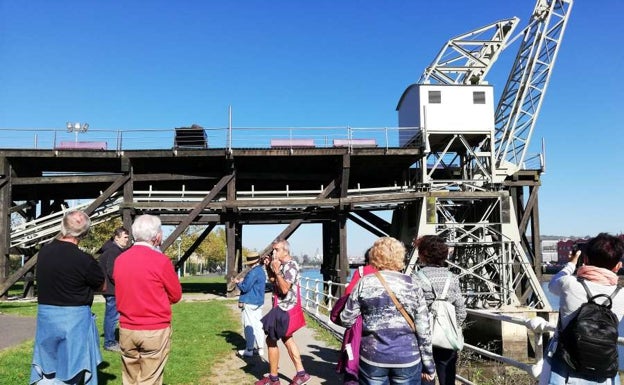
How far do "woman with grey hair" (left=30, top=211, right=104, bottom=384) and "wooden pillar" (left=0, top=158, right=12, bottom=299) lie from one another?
18.6m

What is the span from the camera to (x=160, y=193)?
70.3 feet

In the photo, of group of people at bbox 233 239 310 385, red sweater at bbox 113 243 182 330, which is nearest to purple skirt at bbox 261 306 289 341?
group of people at bbox 233 239 310 385

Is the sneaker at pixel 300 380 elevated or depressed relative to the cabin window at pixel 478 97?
depressed

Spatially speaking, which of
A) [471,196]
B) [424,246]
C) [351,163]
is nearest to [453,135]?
[471,196]

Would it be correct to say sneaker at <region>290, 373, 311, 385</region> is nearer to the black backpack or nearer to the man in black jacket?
the man in black jacket

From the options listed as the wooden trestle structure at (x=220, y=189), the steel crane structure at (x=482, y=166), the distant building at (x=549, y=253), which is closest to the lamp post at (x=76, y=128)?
the wooden trestle structure at (x=220, y=189)

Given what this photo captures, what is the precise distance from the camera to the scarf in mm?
3295

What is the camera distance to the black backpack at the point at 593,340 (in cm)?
308

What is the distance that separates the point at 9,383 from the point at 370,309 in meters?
5.12

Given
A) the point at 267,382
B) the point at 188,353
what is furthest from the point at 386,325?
the point at 188,353

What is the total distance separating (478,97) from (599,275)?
20155mm

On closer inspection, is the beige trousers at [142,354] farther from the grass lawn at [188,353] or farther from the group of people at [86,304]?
the grass lawn at [188,353]

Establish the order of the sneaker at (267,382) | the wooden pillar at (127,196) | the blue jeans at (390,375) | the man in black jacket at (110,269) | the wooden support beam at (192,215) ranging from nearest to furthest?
1. the blue jeans at (390,375)
2. the sneaker at (267,382)
3. the man in black jacket at (110,269)
4. the wooden pillar at (127,196)
5. the wooden support beam at (192,215)

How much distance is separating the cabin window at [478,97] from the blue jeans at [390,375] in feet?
66.1
